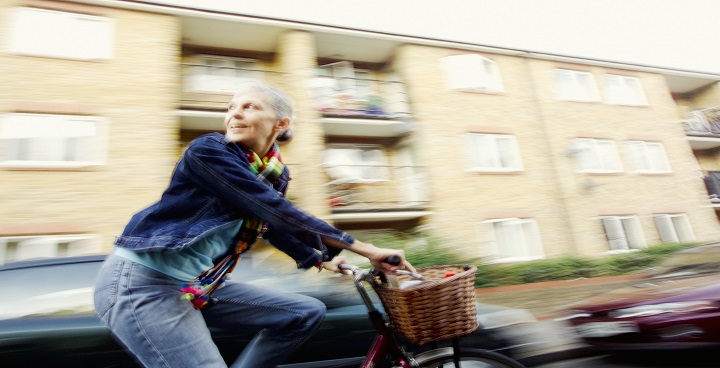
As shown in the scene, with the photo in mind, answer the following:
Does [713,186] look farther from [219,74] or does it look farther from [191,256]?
[191,256]

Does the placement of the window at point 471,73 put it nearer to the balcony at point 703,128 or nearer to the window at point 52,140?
the balcony at point 703,128

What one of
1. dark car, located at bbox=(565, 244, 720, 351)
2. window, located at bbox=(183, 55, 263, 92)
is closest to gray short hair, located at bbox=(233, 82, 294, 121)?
dark car, located at bbox=(565, 244, 720, 351)

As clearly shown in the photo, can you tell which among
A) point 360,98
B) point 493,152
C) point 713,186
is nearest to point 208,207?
point 360,98

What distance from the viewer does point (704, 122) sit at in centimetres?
1733

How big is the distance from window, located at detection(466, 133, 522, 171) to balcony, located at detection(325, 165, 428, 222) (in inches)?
74.7

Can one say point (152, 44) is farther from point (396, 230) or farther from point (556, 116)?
point (556, 116)

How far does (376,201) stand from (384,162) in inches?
67.0

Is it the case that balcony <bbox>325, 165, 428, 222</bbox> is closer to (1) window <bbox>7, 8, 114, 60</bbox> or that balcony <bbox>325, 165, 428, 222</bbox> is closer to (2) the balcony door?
(2) the balcony door

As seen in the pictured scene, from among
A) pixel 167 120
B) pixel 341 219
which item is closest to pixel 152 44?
pixel 167 120

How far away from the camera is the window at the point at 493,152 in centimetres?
1252

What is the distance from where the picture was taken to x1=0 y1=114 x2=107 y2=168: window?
822cm

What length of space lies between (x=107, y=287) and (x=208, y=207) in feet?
1.40

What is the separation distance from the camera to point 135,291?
141 cm

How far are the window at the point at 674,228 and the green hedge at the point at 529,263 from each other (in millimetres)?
953
